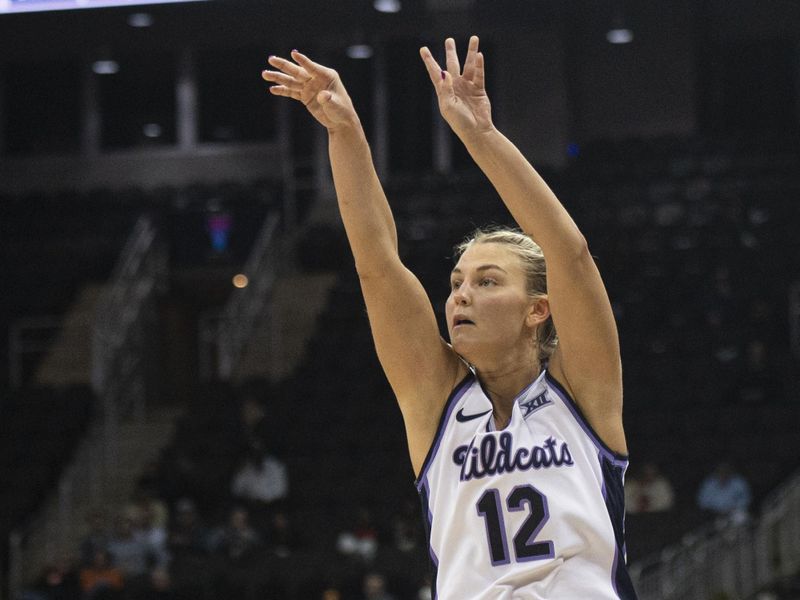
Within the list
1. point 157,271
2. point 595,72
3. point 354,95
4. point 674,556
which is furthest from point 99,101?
point 674,556

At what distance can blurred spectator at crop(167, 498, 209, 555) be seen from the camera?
12.3 m

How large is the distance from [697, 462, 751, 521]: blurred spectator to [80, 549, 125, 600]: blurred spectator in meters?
5.09

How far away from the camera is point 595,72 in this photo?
73.4 feet

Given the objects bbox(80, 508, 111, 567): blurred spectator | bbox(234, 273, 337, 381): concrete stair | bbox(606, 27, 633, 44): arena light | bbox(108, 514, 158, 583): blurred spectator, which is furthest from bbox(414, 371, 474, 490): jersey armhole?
bbox(606, 27, 633, 44): arena light

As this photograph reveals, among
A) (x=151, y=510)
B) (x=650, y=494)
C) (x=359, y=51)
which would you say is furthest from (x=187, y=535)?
(x=359, y=51)

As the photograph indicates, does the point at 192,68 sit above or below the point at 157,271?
above

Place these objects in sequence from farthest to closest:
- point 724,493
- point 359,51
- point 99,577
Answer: point 359,51
point 724,493
point 99,577

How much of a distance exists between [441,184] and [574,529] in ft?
54.6

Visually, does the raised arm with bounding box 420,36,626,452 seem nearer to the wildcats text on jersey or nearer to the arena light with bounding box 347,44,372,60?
the wildcats text on jersey

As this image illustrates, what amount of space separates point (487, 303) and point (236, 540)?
944cm

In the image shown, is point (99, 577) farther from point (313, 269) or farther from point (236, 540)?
point (313, 269)

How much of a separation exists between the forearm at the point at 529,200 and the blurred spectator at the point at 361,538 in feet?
29.7

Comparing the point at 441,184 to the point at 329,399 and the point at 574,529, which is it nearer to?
the point at 329,399

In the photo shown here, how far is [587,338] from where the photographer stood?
2.99 m
